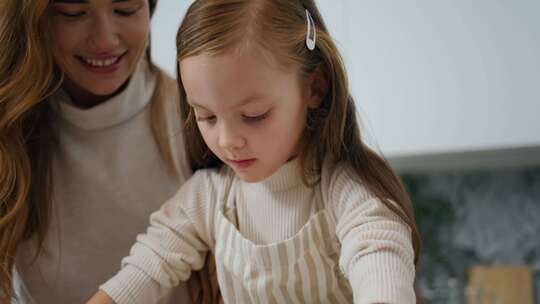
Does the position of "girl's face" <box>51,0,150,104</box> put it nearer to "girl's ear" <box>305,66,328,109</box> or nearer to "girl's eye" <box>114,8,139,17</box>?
"girl's eye" <box>114,8,139,17</box>

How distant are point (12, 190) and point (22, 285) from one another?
0.63ft

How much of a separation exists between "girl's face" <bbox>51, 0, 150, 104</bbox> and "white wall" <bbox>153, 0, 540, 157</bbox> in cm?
59

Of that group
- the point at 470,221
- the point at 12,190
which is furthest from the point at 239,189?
the point at 470,221

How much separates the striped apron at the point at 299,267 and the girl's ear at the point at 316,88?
141mm

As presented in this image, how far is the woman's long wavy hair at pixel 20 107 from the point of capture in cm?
103

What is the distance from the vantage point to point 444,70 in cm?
175

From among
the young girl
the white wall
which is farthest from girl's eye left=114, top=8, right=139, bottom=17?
the white wall

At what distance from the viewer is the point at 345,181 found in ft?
3.01

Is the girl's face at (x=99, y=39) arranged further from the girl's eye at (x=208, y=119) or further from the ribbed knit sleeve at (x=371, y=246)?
the ribbed knit sleeve at (x=371, y=246)

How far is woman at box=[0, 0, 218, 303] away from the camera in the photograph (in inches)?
41.3

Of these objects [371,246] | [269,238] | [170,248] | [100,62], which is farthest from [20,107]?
[371,246]

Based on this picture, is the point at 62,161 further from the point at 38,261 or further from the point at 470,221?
the point at 470,221

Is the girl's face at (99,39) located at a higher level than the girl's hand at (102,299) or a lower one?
higher

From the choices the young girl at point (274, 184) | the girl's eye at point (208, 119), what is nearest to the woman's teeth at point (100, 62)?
the young girl at point (274, 184)
